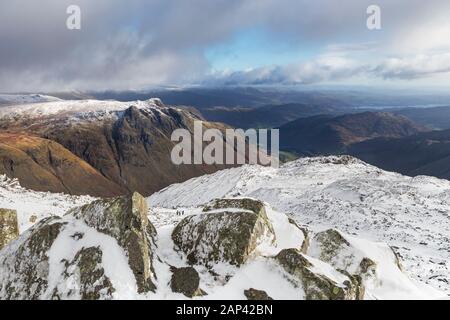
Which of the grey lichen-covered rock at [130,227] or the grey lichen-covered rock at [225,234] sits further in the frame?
the grey lichen-covered rock at [225,234]

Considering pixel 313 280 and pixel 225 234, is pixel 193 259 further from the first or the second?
pixel 313 280

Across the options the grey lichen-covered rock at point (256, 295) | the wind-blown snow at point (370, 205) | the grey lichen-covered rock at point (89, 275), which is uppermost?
the grey lichen-covered rock at point (89, 275)

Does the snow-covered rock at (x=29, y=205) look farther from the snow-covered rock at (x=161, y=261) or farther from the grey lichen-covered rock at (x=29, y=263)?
the snow-covered rock at (x=161, y=261)

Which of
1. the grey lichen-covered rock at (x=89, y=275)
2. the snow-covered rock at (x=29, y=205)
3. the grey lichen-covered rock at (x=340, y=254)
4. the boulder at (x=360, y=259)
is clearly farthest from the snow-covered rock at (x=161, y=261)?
the snow-covered rock at (x=29, y=205)
